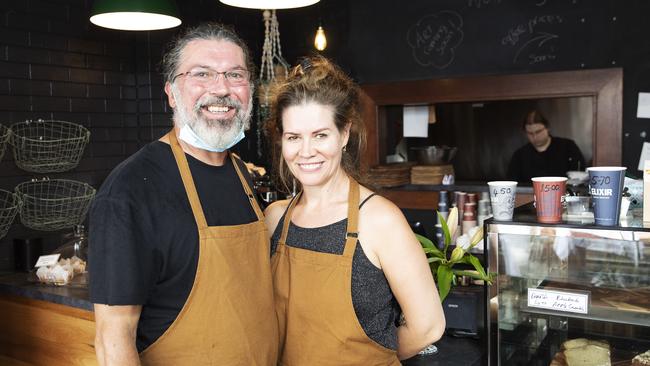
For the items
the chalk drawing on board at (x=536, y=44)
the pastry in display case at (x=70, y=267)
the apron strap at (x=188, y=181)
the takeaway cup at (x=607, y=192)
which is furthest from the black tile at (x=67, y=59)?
the takeaway cup at (x=607, y=192)

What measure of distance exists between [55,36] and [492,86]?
315 centimetres

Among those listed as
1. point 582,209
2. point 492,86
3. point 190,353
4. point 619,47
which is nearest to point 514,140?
point 492,86

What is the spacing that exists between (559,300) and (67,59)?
348cm

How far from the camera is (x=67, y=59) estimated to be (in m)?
4.12

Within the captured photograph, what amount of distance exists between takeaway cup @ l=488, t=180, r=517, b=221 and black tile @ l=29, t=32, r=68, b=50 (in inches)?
125

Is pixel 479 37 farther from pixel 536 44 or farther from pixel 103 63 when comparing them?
pixel 103 63

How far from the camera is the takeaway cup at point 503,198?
200 centimetres

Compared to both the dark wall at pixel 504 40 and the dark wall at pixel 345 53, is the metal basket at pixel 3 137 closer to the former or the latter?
the dark wall at pixel 345 53

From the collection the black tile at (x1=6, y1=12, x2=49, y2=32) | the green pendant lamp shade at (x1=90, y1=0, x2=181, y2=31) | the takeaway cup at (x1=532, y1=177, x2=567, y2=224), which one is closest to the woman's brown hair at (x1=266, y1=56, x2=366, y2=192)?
the takeaway cup at (x1=532, y1=177, x2=567, y2=224)

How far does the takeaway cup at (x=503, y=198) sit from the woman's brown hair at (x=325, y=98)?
17.7 inches

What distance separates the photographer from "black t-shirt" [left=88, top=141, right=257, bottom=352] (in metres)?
1.53

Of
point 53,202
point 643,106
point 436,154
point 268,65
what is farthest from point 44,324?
point 643,106

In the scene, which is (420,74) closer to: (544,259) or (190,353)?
(544,259)

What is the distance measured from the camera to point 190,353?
66.3 inches
